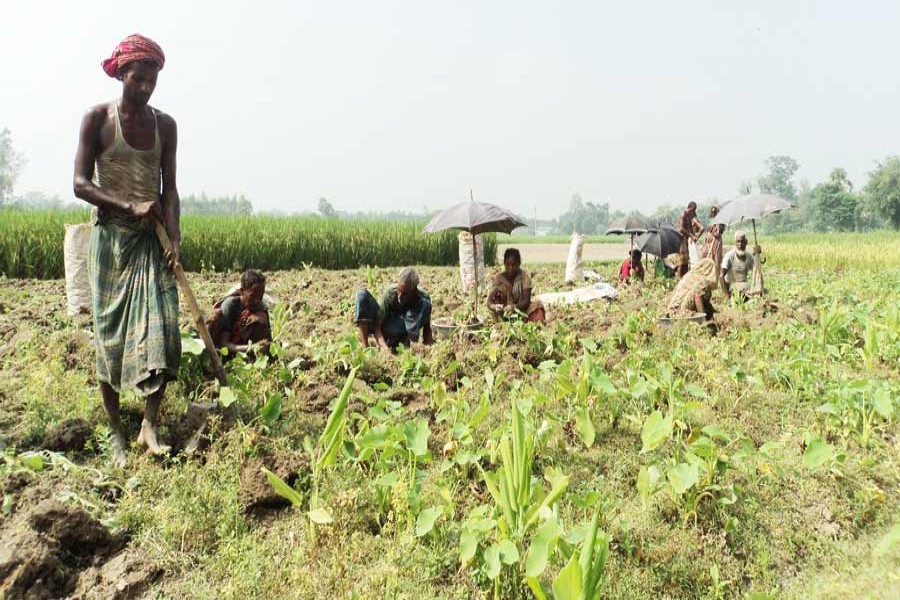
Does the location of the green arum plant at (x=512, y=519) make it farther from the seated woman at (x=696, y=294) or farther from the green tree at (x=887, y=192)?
the green tree at (x=887, y=192)

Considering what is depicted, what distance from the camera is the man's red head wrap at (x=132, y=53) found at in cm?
300

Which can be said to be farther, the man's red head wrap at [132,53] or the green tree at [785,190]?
the green tree at [785,190]

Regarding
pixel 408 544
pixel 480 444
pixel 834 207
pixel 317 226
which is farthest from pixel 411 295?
pixel 834 207

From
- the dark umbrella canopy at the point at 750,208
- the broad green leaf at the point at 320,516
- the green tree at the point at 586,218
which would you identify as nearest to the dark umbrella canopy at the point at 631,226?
the dark umbrella canopy at the point at 750,208

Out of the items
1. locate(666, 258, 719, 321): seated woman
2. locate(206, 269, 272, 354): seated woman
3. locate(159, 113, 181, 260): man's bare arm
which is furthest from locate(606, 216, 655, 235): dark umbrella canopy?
locate(159, 113, 181, 260): man's bare arm

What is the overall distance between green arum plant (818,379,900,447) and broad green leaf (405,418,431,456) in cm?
261

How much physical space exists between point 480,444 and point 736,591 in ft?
5.07

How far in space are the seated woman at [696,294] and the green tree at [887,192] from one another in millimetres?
57915

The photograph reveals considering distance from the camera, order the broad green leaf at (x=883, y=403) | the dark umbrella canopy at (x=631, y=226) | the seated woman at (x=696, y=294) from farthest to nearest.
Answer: the dark umbrella canopy at (x=631, y=226) < the seated woman at (x=696, y=294) < the broad green leaf at (x=883, y=403)

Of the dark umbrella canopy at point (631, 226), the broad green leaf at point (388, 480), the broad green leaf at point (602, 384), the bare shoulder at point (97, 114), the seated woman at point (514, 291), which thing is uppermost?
the bare shoulder at point (97, 114)

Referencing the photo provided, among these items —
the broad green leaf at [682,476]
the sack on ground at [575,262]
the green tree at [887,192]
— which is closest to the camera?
the broad green leaf at [682,476]

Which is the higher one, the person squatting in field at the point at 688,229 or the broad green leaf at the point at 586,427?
the person squatting in field at the point at 688,229

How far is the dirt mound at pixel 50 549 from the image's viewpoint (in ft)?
7.52

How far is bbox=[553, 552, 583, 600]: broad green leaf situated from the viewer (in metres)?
1.96
